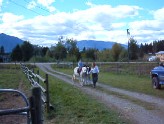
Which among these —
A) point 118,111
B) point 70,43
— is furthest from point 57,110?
point 70,43

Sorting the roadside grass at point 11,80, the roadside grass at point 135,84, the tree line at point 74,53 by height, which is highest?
the tree line at point 74,53

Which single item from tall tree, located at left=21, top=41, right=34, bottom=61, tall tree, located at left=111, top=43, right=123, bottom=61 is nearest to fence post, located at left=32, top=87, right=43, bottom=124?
tall tree, located at left=111, top=43, right=123, bottom=61

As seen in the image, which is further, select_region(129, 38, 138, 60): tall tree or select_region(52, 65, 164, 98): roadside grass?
select_region(129, 38, 138, 60): tall tree

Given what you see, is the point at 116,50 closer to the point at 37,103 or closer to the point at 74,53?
the point at 74,53

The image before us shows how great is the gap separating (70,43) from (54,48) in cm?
758

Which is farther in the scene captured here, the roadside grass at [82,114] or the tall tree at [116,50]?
the tall tree at [116,50]

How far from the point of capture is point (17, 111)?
468cm

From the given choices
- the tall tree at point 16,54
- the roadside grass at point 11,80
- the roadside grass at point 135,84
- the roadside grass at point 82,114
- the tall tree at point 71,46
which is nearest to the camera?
the roadside grass at point 82,114

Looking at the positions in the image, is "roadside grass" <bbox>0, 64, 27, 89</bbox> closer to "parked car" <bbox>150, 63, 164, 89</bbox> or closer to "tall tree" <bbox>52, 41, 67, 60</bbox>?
"parked car" <bbox>150, 63, 164, 89</bbox>

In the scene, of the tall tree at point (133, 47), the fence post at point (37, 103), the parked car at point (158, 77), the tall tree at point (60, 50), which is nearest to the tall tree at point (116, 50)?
the tall tree at point (133, 47)

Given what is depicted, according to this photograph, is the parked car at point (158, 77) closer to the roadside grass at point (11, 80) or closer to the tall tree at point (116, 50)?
the roadside grass at point (11, 80)

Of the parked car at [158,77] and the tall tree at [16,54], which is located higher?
the tall tree at [16,54]

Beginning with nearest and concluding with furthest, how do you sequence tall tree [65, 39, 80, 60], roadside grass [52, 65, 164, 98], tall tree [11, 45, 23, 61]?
roadside grass [52, 65, 164, 98]
tall tree [65, 39, 80, 60]
tall tree [11, 45, 23, 61]

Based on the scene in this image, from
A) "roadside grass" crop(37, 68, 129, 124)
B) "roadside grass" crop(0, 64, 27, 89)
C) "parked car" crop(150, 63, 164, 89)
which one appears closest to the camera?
"roadside grass" crop(37, 68, 129, 124)
